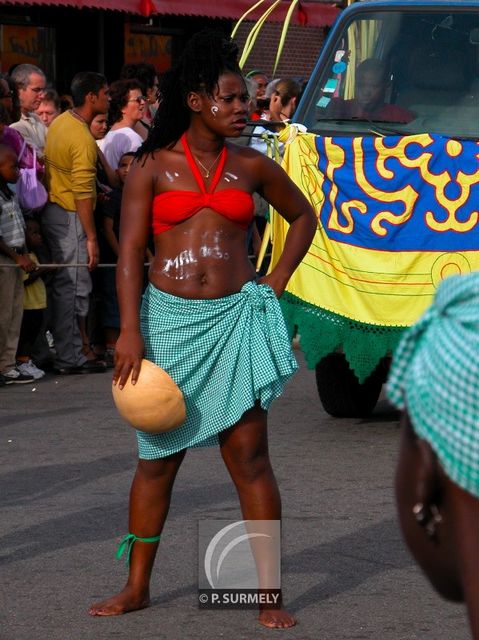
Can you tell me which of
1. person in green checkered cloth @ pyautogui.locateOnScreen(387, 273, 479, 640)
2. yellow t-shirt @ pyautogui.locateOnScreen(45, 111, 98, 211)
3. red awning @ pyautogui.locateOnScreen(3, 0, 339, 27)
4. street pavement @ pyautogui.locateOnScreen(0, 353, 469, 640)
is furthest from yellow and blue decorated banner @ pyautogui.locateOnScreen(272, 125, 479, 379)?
red awning @ pyautogui.locateOnScreen(3, 0, 339, 27)

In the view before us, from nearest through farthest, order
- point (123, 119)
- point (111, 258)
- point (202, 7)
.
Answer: point (111, 258) → point (123, 119) → point (202, 7)

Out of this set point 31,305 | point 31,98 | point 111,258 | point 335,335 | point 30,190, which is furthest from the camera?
point 31,98

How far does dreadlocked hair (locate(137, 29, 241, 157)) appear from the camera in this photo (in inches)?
189

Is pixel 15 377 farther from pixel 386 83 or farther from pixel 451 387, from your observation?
pixel 451 387

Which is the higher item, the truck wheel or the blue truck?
the blue truck

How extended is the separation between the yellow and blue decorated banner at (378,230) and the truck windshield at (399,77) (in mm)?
361

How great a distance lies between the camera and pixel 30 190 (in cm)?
1052

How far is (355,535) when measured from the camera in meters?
6.08

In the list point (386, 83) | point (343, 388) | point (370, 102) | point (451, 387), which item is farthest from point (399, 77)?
point (451, 387)

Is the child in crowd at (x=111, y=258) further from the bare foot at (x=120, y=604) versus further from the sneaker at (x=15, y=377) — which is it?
the bare foot at (x=120, y=604)

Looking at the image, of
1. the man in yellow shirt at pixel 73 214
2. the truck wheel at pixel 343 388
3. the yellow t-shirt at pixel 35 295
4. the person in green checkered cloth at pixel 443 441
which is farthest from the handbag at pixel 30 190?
the person in green checkered cloth at pixel 443 441

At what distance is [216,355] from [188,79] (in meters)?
0.91

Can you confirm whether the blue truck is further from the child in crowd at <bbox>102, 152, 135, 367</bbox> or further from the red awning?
the red awning

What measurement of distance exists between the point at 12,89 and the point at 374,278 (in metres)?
3.49
